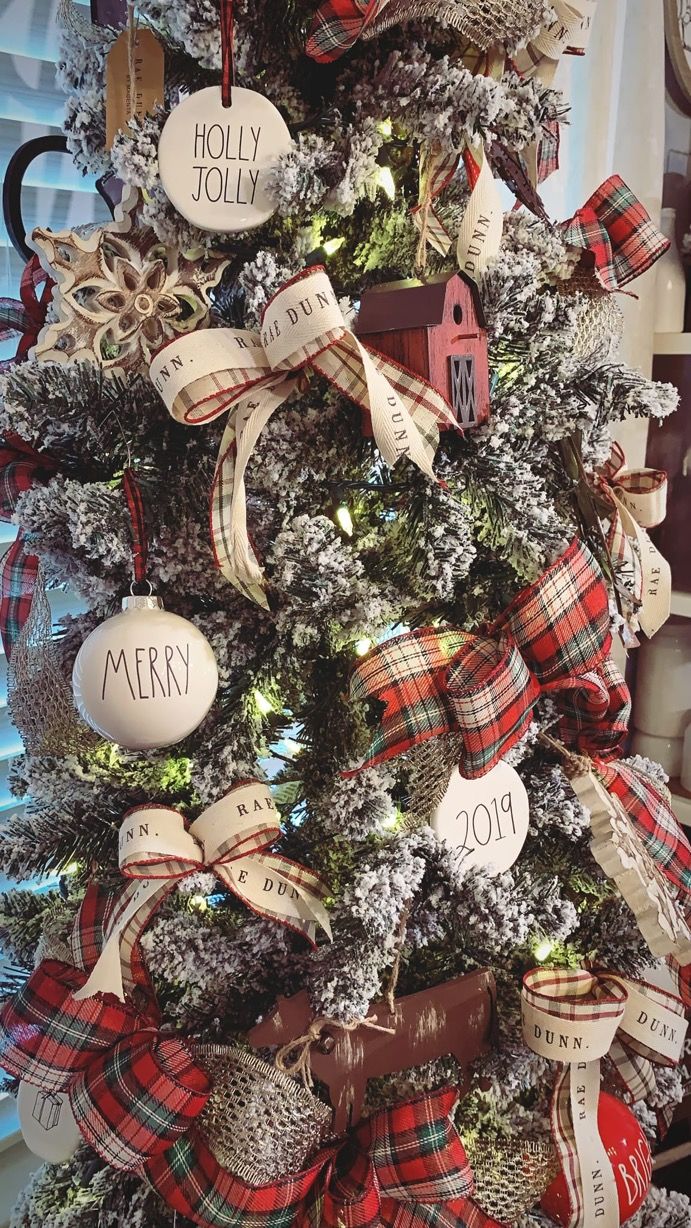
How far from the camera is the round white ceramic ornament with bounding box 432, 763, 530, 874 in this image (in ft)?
2.22

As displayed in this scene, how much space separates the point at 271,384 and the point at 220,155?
0.51 feet

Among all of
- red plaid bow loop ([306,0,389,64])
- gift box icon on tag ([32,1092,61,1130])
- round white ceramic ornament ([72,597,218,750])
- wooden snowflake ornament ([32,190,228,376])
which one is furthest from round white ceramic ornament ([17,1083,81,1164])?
red plaid bow loop ([306,0,389,64])

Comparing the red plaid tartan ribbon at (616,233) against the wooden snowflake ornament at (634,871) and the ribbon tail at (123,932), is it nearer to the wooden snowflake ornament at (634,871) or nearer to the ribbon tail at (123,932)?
the wooden snowflake ornament at (634,871)

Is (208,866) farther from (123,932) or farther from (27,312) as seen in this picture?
(27,312)

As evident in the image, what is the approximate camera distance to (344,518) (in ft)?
2.33

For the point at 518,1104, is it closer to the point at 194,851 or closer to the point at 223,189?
the point at 194,851

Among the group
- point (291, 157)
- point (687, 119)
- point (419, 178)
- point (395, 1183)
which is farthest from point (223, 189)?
point (687, 119)

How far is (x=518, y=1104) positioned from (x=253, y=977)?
0.27 meters

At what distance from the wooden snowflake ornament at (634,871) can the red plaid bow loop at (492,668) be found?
0.13 m

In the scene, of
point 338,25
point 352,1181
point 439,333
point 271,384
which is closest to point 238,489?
point 271,384

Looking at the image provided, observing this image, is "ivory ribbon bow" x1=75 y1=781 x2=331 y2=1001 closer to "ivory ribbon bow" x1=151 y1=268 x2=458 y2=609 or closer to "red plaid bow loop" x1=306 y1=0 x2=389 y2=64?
"ivory ribbon bow" x1=151 y1=268 x2=458 y2=609

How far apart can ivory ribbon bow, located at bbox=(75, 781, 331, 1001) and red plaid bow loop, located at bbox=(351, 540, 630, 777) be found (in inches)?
4.0

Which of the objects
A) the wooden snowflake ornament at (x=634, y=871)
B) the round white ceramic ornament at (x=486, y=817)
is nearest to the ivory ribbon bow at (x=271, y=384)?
the round white ceramic ornament at (x=486, y=817)

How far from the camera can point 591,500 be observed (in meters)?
0.73
